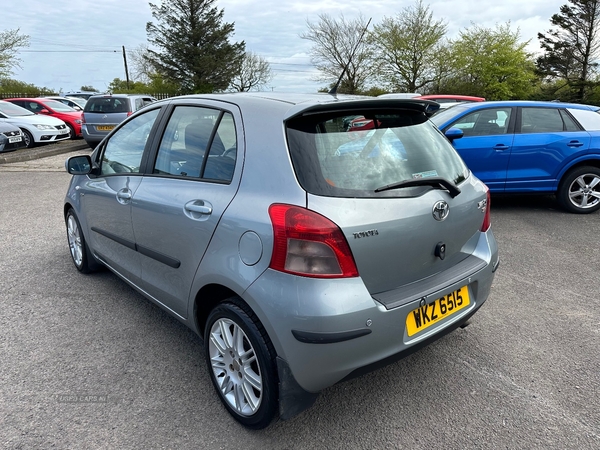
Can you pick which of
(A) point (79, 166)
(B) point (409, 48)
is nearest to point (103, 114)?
(A) point (79, 166)

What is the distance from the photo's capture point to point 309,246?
1.99m

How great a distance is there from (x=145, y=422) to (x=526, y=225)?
17.0ft

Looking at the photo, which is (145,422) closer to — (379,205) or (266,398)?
(266,398)

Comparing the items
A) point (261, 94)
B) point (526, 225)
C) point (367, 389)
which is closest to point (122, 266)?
point (261, 94)

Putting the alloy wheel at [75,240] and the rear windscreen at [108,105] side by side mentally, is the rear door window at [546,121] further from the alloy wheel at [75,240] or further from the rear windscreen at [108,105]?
the rear windscreen at [108,105]

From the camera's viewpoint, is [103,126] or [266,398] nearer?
[266,398]

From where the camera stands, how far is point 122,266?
11.2ft

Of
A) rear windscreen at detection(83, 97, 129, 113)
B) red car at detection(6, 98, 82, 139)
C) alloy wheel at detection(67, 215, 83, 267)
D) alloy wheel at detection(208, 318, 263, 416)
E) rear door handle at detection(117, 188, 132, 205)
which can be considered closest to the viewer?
alloy wheel at detection(208, 318, 263, 416)

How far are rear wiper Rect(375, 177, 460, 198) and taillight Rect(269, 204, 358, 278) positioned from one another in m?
0.35

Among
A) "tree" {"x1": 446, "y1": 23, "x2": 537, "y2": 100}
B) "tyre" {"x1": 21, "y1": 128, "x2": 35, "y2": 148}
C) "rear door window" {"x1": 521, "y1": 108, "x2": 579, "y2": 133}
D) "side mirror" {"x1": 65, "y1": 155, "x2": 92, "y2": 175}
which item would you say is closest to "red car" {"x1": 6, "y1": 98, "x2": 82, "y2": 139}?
"tyre" {"x1": 21, "y1": 128, "x2": 35, "y2": 148}

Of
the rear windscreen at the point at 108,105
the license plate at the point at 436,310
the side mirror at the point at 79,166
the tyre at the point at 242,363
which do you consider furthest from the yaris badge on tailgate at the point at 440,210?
the rear windscreen at the point at 108,105

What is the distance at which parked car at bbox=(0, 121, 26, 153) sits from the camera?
1257cm

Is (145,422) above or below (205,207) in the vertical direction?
below

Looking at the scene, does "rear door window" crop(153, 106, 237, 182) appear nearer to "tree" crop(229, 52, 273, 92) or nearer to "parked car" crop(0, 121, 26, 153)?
"parked car" crop(0, 121, 26, 153)
